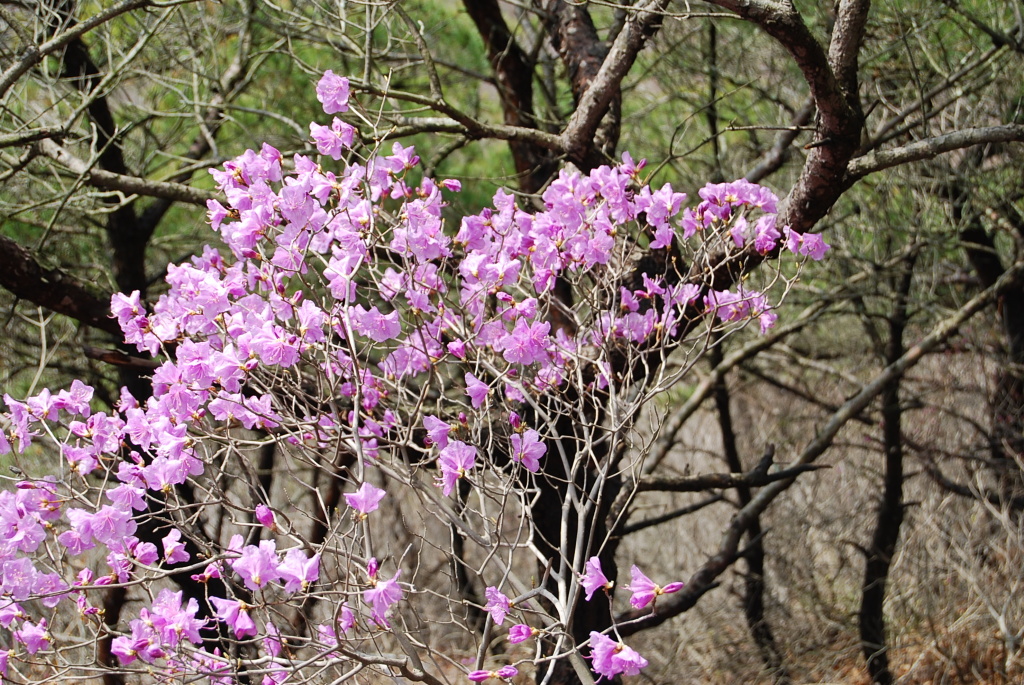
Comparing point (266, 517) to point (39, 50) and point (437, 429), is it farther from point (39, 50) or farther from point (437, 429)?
point (39, 50)

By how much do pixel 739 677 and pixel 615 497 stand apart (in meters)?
2.19

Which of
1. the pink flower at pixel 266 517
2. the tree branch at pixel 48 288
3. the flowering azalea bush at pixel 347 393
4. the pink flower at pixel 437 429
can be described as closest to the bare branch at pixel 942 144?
the flowering azalea bush at pixel 347 393

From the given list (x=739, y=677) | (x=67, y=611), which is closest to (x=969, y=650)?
(x=739, y=677)

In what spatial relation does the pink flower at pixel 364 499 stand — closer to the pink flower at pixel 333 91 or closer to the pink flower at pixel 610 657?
the pink flower at pixel 610 657

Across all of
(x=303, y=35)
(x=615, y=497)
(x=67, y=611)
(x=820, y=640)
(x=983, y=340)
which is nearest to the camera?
(x=615, y=497)

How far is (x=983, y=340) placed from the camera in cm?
639

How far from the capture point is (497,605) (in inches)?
84.6

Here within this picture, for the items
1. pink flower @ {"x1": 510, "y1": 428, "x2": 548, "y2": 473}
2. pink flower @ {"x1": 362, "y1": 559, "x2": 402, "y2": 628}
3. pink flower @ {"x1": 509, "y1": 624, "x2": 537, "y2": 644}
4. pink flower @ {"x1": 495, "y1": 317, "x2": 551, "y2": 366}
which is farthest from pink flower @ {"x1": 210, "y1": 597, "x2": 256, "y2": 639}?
pink flower @ {"x1": 495, "y1": 317, "x2": 551, "y2": 366}

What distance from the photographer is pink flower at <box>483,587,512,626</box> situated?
2.12m

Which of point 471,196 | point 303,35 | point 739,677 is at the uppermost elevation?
point 303,35

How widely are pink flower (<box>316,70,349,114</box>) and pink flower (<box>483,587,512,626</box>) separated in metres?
1.44

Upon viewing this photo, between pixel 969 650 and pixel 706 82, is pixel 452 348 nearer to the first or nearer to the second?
pixel 969 650

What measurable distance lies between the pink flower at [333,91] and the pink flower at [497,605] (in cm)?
144

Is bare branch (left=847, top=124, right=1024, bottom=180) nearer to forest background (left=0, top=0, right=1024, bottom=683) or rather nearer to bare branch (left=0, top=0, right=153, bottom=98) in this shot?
forest background (left=0, top=0, right=1024, bottom=683)
